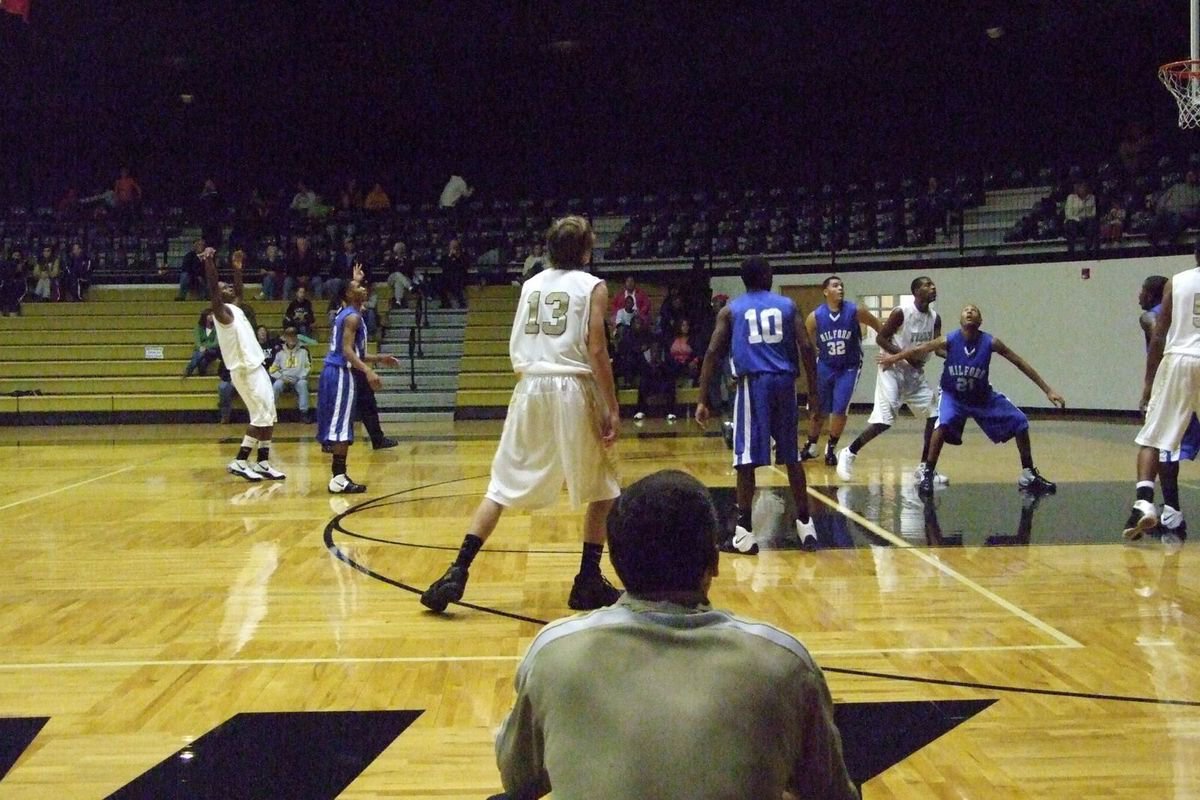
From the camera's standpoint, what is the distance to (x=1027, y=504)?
8211mm

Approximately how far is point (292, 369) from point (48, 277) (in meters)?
6.89

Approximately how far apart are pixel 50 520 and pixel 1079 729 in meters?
7.03

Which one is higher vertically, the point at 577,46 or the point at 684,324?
the point at 577,46

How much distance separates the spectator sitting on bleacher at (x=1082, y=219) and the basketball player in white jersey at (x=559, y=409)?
14.2 metres

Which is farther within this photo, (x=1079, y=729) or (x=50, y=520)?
(x=50, y=520)

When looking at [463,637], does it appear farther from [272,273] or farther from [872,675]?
[272,273]

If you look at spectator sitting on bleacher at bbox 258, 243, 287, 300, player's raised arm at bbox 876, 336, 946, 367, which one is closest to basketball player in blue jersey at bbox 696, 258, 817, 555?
player's raised arm at bbox 876, 336, 946, 367

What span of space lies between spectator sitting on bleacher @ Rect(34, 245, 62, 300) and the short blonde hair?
18.9 metres

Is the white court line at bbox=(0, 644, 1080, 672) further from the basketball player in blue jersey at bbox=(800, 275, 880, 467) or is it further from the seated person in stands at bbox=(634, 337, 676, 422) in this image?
the seated person in stands at bbox=(634, 337, 676, 422)

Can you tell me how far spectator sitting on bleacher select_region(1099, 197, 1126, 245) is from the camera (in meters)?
17.0

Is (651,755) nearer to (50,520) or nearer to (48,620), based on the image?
(48,620)

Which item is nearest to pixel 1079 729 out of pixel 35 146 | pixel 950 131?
pixel 950 131

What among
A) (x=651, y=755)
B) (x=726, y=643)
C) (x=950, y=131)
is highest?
(x=950, y=131)

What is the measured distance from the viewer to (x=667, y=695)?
5.85ft
